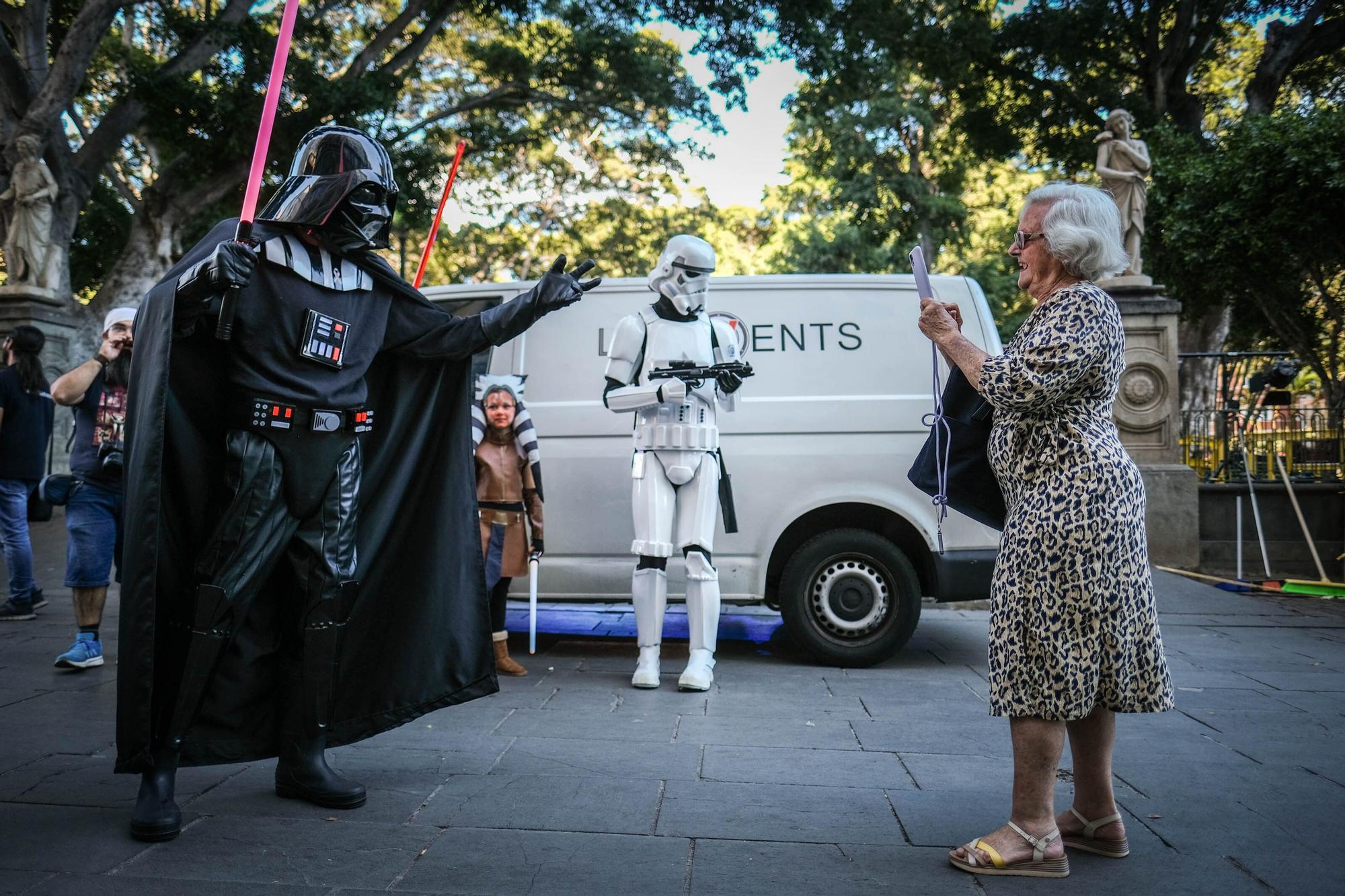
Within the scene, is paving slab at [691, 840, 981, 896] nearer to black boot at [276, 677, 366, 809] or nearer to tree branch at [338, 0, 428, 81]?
black boot at [276, 677, 366, 809]

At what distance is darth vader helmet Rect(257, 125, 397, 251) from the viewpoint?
337 centimetres

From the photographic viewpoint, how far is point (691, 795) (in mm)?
3617

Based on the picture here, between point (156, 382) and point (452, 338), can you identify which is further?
point (452, 338)

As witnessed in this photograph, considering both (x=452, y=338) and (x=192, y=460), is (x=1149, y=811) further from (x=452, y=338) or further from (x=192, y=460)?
(x=192, y=460)

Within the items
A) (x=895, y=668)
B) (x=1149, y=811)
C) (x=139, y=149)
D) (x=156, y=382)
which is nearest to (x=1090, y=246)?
(x=1149, y=811)

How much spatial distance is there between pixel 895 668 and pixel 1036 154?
61.2 feet

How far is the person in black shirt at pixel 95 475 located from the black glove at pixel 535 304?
2888 mm

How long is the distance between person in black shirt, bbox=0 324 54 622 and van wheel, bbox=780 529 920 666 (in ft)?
16.9

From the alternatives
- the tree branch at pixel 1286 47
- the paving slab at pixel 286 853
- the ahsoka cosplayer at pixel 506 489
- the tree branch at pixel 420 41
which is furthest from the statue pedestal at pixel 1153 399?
the tree branch at pixel 420 41

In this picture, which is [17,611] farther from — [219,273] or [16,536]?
[219,273]

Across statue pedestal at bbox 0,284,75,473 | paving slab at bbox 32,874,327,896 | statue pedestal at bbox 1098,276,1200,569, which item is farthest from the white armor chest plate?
statue pedestal at bbox 0,284,75,473

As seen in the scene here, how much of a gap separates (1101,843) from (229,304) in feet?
9.78

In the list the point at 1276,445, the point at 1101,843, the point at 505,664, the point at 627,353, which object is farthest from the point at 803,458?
the point at 1276,445

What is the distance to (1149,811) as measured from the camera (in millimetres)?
3539
